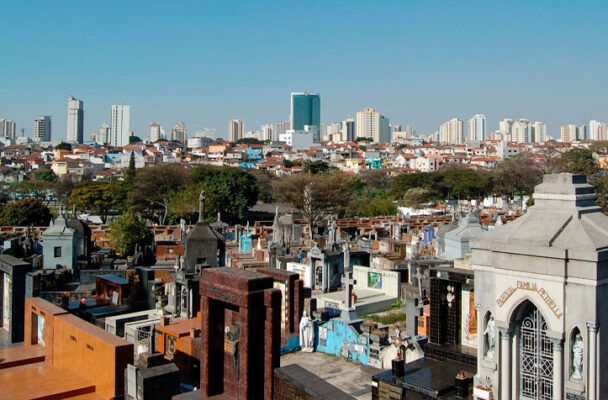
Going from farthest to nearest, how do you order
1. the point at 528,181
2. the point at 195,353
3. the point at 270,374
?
the point at 528,181 → the point at 195,353 → the point at 270,374

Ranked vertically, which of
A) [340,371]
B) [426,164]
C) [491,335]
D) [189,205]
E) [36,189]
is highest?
[426,164]

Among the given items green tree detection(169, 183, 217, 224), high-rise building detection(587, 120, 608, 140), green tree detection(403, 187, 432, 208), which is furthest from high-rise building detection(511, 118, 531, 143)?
green tree detection(169, 183, 217, 224)

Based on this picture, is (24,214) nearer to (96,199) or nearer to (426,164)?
(96,199)

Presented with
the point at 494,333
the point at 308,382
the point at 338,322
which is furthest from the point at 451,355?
the point at 338,322

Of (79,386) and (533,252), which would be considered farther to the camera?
(79,386)

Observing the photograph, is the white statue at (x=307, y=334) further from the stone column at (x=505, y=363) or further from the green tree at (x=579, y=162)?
the green tree at (x=579, y=162)

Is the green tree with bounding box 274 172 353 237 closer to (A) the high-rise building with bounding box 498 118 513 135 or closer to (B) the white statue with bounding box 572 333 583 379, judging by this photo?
(B) the white statue with bounding box 572 333 583 379

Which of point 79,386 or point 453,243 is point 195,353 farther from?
point 453,243

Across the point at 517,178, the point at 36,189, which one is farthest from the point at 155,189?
the point at 517,178
